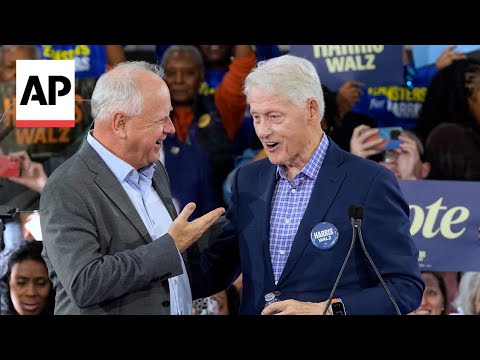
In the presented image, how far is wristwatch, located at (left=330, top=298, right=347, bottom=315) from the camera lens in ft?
10.4

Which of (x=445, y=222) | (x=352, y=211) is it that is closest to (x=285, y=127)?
(x=352, y=211)

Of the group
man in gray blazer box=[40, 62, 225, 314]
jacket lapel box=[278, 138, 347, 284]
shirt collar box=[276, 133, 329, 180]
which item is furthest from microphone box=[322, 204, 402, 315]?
man in gray blazer box=[40, 62, 225, 314]

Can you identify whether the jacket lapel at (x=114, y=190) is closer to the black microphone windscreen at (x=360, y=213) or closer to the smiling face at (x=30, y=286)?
the black microphone windscreen at (x=360, y=213)

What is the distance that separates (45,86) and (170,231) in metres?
0.97

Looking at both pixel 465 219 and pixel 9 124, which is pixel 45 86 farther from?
pixel 465 219

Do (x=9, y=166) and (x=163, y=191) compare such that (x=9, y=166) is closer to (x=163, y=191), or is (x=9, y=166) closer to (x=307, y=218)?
(x=163, y=191)

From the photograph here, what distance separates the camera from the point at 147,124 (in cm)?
331

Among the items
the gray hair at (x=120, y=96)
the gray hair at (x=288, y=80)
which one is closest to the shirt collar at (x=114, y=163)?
the gray hair at (x=120, y=96)

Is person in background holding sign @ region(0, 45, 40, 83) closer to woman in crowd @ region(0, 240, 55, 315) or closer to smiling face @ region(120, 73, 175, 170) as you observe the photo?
woman in crowd @ region(0, 240, 55, 315)

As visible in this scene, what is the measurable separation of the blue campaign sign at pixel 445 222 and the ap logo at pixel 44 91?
2.00m

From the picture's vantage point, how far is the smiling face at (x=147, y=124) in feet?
10.8

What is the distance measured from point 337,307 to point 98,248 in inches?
34.1
